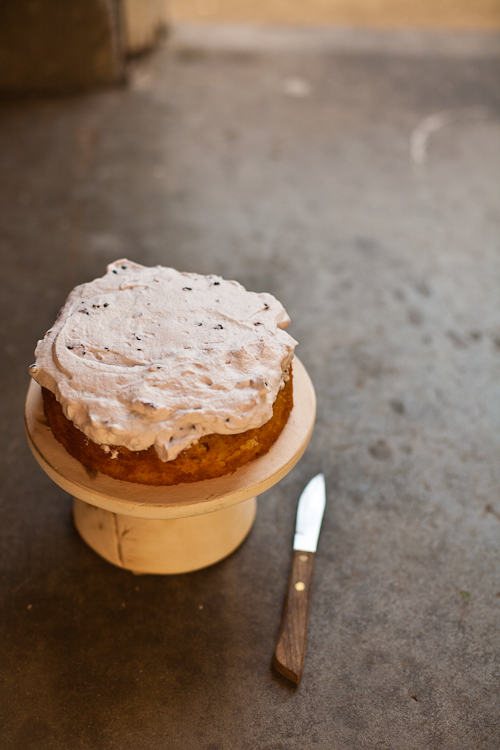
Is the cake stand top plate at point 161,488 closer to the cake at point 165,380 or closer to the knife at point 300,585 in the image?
the cake at point 165,380

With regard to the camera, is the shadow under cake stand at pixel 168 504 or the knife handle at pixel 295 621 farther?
A: the knife handle at pixel 295 621

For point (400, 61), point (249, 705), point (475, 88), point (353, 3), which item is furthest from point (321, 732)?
point (353, 3)

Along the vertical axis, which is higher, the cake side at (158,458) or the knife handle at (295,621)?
the cake side at (158,458)

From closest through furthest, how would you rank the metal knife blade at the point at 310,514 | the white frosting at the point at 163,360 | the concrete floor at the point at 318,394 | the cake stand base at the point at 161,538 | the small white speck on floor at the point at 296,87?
the white frosting at the point at 163,360
the concrete floor at the point at 318,394
the cake stand base at the point at 161,538
the metal knife blade at the point at 310,514
the small white speck on floor at the point at 296,87

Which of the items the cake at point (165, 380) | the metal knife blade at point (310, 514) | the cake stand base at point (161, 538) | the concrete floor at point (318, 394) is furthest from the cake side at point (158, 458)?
the concrete floor at point (318, 394)

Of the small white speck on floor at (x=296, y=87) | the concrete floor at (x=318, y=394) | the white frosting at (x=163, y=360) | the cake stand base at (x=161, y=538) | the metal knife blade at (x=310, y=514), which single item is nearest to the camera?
the white frosting at (x=163, y=360)

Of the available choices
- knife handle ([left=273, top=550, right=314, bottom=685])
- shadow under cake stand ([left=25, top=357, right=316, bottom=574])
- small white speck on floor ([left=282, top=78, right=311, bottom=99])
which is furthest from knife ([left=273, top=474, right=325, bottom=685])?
small white speck on floor ([left=282, top=78, right=311, bottom=99])

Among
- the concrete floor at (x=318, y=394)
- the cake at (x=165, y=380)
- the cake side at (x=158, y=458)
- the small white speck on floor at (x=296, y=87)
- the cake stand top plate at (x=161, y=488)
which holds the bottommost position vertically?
the concrete floor at (x=318, y=394)
